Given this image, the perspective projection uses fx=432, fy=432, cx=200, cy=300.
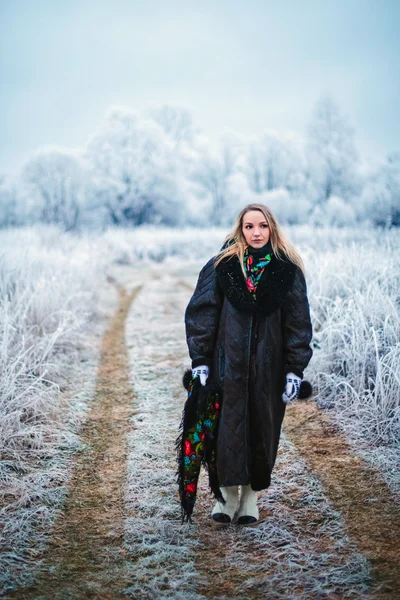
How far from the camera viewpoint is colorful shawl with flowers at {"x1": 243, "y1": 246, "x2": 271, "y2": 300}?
234cm

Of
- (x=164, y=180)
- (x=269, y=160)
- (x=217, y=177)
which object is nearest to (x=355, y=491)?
(x=164, y=180)

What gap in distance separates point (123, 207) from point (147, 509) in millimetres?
23962

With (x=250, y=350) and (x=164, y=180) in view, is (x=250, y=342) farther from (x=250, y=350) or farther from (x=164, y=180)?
(x=164, y=180)

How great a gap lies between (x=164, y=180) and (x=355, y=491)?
2507 cm

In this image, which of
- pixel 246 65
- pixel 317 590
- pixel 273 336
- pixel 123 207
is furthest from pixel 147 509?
pixel 246 65

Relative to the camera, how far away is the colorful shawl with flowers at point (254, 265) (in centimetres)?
234

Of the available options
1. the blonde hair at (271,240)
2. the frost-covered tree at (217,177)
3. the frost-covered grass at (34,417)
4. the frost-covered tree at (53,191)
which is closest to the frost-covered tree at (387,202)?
the frost-covered grass at (34,417)

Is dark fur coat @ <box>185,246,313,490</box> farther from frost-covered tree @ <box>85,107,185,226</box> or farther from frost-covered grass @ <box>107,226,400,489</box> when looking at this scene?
frost-covered tree @ <box>85,107,185,226</box>

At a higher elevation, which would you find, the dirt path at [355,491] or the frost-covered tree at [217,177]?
the frost-covered tree at [217,177]

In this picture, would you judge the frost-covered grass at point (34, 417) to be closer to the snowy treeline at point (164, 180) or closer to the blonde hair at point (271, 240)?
the blonde hair at point (271, 240)

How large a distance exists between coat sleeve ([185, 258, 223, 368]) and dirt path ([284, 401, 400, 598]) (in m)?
1.20

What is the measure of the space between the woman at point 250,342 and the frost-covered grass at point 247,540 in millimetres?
205

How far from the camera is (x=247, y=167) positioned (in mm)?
32500

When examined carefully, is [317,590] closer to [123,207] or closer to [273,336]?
[273,336]
